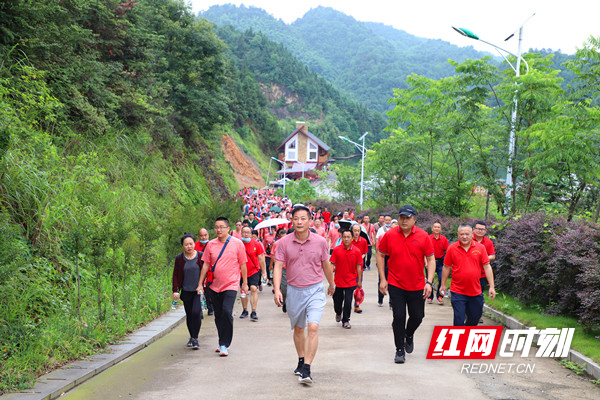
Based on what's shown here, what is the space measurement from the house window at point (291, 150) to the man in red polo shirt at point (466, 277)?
83686 millimetres

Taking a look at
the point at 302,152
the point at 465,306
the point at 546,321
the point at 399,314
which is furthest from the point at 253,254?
the point at 302,152

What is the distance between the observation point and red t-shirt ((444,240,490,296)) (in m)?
7.81

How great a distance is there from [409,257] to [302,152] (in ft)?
284

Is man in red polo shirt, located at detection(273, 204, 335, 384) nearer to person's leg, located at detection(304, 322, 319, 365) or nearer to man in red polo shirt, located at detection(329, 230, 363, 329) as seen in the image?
person's leg, located at detection(304, 322, 319, 365)

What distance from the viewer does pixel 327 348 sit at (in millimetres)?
8461

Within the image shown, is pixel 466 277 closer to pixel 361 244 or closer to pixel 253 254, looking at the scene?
pixel 361 244

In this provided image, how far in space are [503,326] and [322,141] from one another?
300 feet

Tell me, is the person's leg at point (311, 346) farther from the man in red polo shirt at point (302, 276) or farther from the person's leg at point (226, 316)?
the person's leg at point (226, 316)

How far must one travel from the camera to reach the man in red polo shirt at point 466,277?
7816 mm

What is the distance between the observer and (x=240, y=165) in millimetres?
76312

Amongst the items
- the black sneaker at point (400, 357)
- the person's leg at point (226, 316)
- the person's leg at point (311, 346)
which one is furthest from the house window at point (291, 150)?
the person's leg at point (311, 346)

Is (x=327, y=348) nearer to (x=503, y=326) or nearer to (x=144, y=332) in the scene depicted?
(x=144, y=332)

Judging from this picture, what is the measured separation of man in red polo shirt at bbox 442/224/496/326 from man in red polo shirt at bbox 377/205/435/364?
21.6 inches

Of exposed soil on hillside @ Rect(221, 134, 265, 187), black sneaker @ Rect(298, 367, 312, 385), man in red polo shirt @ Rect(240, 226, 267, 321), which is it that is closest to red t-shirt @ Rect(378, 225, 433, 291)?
black sneaker @ Rect(298, 367, 312, 385)
